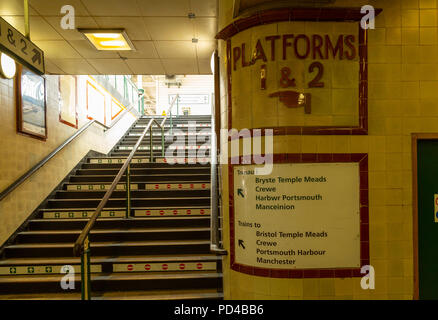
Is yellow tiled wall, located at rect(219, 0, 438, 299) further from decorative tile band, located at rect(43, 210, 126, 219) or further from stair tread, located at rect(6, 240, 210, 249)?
decorative tile band, located at rect(43, 210, 126, 219)

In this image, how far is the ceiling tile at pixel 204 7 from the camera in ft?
11.9

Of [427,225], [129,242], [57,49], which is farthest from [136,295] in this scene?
[57,49]

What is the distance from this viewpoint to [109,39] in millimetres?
4480

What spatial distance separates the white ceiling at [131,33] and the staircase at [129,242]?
1.86 m

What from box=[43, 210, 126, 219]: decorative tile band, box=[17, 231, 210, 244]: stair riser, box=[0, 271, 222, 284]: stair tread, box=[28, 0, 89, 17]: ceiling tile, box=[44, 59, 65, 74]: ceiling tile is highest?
box=[28, 0, 89, 17]: ceiling tile

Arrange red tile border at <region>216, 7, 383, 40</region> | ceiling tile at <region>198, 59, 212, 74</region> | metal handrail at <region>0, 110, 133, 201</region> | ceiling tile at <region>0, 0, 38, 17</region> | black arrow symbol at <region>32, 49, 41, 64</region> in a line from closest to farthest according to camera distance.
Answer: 1. red tile border at <region>216, 7, 383, 40</region>
2. black arrow symbol at <region>32, 49, 41, 64</region>
3. ceiling tile at <region>0, 0, 38, 17</region>
4. metal handrail at <region>0, 110, 133, 201</region>
5. ceiling tile at <region>198, 59, 212, 74</region>

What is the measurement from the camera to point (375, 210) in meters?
2.63

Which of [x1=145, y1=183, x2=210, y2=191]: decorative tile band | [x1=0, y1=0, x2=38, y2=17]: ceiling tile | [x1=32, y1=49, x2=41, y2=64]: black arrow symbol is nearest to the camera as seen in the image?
[x1=32, y1=49, x2=41, y2=64]: black arrow symbol

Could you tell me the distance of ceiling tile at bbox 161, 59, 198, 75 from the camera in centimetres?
550

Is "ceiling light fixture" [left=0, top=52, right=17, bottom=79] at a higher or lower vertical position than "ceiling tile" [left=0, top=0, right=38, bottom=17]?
lower

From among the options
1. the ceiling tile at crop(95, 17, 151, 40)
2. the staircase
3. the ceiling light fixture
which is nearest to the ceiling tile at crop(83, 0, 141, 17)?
the ceiling tile at crop(95, 17, 151, 40)

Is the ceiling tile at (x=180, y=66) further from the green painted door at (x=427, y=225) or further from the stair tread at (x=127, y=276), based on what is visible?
the green painted door at (x=427, y=225)

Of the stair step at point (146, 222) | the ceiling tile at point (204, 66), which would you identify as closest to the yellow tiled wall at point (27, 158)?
the stair step at point (146, 222)

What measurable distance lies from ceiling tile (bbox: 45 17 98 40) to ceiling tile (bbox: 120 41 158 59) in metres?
0.71
